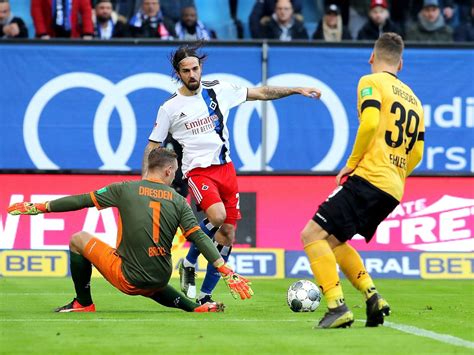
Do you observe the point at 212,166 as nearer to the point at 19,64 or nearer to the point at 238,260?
the point at 238,260

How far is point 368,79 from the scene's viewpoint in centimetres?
919

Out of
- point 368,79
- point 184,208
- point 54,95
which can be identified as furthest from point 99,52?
point 368,79

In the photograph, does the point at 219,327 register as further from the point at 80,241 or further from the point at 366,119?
the point at 366,119

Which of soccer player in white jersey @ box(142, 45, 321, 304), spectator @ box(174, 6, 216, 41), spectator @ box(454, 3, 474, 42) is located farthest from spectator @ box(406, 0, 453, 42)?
soccer player in white jersey @ box(142, 45, 321, 304)

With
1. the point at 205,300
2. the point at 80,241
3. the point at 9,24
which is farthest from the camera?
the point at 9,24

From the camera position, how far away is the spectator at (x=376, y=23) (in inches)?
786

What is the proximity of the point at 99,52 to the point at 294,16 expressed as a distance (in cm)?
368

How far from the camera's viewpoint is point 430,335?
8.71 meters

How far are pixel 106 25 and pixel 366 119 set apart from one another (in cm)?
1107

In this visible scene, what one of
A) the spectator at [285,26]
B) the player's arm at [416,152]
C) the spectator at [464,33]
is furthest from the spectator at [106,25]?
the player's arm at [416,152]

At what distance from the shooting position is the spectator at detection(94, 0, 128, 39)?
1931 cm

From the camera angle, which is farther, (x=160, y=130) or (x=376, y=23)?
(x=376, y=23)

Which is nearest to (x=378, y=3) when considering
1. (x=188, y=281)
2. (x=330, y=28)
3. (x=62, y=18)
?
(x=330, y=28)

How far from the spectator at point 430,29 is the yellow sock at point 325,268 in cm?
1164
